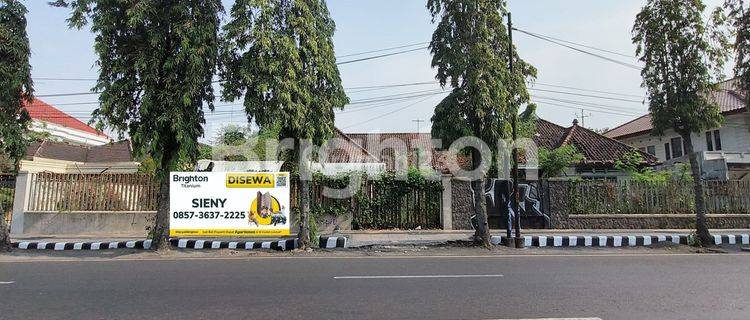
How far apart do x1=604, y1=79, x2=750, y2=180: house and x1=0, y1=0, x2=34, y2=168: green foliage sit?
25.9m

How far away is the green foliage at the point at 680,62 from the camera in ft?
44.1

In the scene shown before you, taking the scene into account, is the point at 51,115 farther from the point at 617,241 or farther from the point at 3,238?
the point at 617,241

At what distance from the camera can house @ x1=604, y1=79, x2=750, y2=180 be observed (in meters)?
26.0

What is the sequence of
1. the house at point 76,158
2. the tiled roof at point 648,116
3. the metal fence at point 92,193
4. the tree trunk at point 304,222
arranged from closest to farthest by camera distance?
the tree trunk at point 304,222 → the metal fence at point 92,193 → the house at point 76,158 → the tiled roof at point 648,116

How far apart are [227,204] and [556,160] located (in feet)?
49.0

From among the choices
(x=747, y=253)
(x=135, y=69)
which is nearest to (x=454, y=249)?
(x=747, y=253)

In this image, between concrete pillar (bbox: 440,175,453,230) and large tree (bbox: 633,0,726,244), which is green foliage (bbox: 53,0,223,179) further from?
large tree (bbox: 633,0,726,244)

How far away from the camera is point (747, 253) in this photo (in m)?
12.5

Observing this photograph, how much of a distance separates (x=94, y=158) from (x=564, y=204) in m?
29.5

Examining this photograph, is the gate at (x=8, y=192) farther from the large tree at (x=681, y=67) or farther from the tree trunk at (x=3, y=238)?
the large tree at (x=681, y=67)

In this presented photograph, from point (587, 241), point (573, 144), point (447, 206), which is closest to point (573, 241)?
point (587, 241)

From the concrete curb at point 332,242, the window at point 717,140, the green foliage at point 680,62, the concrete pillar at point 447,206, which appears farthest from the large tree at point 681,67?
the window at point 717,140

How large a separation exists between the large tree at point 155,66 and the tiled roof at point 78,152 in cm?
1907

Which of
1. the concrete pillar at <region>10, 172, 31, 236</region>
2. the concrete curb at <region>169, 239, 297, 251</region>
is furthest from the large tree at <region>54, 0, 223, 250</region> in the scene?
the concrete pillar at <region>10, 172, 31, 236</region>
